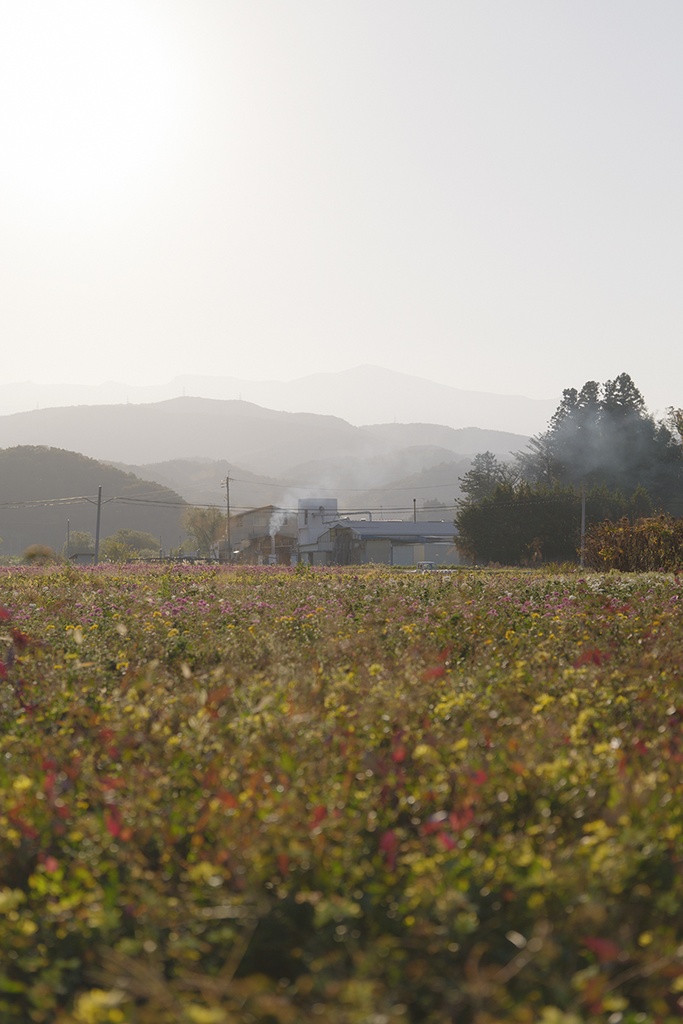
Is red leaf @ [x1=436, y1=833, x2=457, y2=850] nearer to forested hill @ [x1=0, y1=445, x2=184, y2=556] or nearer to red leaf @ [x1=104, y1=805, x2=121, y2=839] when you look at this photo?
red leaf @ [x1=104, y1=805, x2=121, y2=839]

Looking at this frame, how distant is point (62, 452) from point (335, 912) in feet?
614

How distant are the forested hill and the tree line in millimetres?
102509

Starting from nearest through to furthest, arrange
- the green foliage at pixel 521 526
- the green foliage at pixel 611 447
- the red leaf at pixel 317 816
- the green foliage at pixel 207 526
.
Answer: the red leaf at pixel 317 816
the green foliage at pixel 521 526
the green foliage at pixel 611 447
the green foliage at pixel 207 526

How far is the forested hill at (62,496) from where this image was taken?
170375 millimetres

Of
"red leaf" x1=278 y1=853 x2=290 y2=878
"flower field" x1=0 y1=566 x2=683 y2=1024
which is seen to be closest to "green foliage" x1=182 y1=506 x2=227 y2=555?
"flower field" x1=0 y1=566 x2=683 y2=1024

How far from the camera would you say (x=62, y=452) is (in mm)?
180875

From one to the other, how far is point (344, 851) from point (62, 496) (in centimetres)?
17899

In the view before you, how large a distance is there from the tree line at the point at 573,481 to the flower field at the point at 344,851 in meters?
46.5

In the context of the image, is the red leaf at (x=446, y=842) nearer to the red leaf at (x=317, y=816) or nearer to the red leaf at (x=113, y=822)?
the red leaf at (x=317, y=816)

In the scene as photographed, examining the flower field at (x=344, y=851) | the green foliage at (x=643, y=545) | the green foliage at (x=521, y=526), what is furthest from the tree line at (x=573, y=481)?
the flower field at (x=344, y=851)

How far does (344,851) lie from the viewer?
315 cm

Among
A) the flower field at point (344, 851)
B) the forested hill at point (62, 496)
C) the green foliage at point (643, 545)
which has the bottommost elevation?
the flower field at point (344, 851)

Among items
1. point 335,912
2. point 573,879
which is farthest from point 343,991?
point 573,879

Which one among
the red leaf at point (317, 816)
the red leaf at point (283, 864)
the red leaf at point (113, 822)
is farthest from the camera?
the red leaf at point (113, 822)
